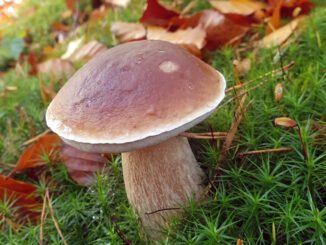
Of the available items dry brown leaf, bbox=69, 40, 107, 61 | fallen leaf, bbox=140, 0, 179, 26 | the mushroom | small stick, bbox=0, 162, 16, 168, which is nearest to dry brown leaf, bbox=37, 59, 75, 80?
dry brown leaf, bbox=69, 40, 107, 61

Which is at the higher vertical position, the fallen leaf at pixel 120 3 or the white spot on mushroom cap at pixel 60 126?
the white spot on mushroom cap at pixel 60 126

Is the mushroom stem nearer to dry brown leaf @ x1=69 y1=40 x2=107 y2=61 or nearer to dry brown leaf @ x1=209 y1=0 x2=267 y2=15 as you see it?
dry brown leaf @ x1=209 y1=0 x2=267 y2=15

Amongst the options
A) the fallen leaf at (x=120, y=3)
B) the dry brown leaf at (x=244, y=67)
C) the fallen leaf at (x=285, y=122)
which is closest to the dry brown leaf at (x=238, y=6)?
the dry brown leaf at (x=244, y=67)

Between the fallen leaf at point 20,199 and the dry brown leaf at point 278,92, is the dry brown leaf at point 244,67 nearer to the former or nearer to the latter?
the dry brown leaf at point 278,92

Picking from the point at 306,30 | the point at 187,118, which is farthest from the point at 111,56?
the point at 306,30

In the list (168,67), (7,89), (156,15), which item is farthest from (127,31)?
(168,67)

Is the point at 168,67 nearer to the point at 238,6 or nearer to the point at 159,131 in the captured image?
the point at 159,131
